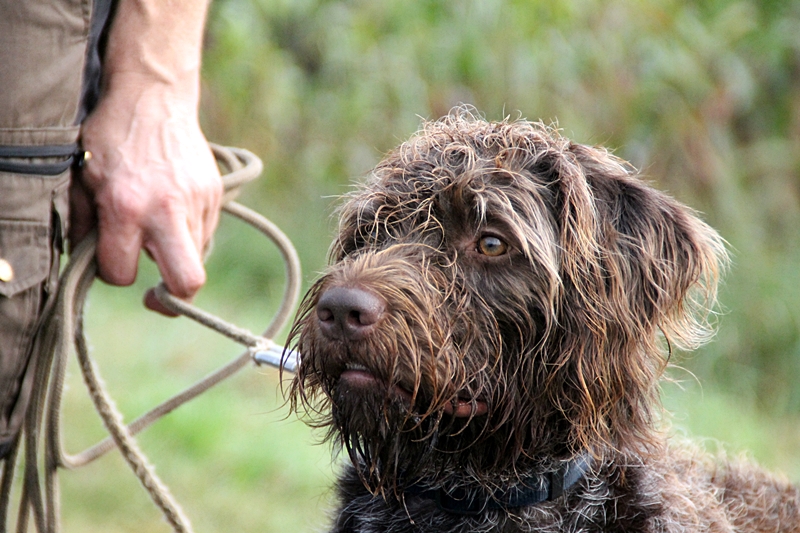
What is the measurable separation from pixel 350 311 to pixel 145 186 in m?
0.81

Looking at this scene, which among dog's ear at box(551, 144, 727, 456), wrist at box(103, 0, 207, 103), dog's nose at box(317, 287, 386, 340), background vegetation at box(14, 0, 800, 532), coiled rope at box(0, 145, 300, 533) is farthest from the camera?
background vegetation at box(14, 0, 800, 532)

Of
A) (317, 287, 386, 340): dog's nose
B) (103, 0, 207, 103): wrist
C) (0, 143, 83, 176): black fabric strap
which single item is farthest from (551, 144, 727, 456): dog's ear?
(0, 143, 83, 176): black fabric strap

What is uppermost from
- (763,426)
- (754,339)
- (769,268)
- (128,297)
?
(769,268)

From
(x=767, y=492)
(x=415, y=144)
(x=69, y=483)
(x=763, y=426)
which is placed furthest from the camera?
(x=763, y=426)

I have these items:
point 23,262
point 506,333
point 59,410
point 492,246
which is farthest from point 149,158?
point 506,333

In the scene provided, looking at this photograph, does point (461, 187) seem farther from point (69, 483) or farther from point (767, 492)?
point (69, 483)

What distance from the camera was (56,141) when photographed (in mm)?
2418

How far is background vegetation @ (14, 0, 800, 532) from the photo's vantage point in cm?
599

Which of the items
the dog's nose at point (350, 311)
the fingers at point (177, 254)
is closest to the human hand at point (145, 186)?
the fingers at point (177, 254)

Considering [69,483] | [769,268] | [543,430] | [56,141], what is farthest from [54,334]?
[769,268]

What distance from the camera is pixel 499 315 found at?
2.29m

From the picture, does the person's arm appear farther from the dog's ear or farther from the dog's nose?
the dog's ear

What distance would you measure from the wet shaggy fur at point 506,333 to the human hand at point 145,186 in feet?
1.49

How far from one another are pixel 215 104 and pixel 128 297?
5.82 ft
